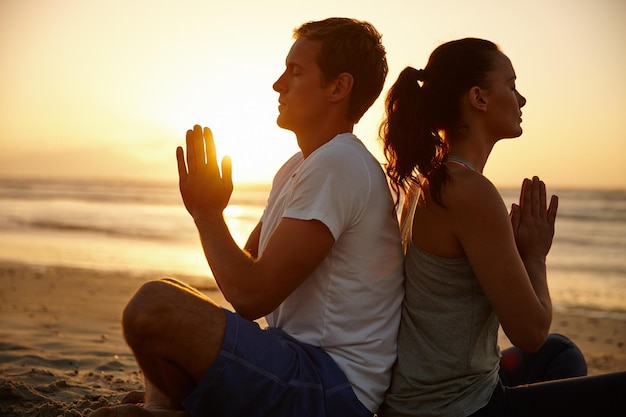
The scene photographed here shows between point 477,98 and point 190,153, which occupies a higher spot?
point 477,98

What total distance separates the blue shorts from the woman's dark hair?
0.82 metres

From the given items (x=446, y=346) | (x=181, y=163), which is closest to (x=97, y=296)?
(x=181, y=163)

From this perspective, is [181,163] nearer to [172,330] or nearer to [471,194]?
[172,330]

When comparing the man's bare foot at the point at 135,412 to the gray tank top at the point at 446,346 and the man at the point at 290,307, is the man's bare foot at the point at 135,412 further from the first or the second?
the gray tank top at the point at 446,346

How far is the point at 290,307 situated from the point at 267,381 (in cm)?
37

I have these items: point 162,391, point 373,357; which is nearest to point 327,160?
point 373,357

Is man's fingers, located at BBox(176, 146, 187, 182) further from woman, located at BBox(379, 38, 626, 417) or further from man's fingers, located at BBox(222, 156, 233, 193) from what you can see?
woman, located at BBox(379, 38, 626, 417)

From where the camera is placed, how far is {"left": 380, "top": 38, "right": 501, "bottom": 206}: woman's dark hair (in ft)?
9.48

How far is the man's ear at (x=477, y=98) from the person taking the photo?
291 cm

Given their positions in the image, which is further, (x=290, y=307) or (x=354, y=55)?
(x=354, y=55)

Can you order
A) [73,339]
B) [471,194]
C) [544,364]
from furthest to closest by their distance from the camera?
[73,339] < [544,364] < [471,194]

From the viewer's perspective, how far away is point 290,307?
112 inches

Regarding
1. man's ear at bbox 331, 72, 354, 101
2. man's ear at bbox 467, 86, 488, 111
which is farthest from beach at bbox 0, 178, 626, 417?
man's ear at bbox 467, 86, 488, 111

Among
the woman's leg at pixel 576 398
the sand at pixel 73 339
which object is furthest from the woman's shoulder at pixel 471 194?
the sand at pixel 73 339
